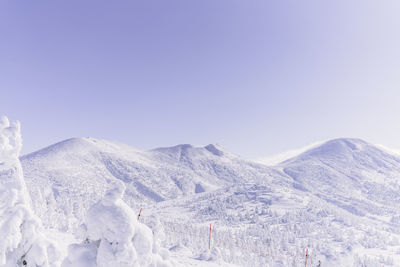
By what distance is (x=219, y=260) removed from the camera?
6912 centimetres

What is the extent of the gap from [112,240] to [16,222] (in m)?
4.24

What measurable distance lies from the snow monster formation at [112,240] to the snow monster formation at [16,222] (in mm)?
2063

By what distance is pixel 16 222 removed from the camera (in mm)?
12273

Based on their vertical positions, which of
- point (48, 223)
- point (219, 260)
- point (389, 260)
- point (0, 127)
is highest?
point (0, 127)

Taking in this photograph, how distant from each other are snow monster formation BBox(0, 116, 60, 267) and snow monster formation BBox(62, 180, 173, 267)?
2063 millimetres

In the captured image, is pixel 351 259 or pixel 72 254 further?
pixel 351 259

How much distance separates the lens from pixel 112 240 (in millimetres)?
12008

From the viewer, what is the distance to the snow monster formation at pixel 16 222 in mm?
12195

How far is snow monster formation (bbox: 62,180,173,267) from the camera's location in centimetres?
1187

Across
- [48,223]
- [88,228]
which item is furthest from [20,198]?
[48,223]

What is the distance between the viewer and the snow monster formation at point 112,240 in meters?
11.9

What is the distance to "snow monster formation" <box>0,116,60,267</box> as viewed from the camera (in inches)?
480

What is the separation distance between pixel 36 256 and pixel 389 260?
242 m

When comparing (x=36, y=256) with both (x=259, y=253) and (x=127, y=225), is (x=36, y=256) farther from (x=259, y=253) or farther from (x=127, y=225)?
(x=259, y=253)
